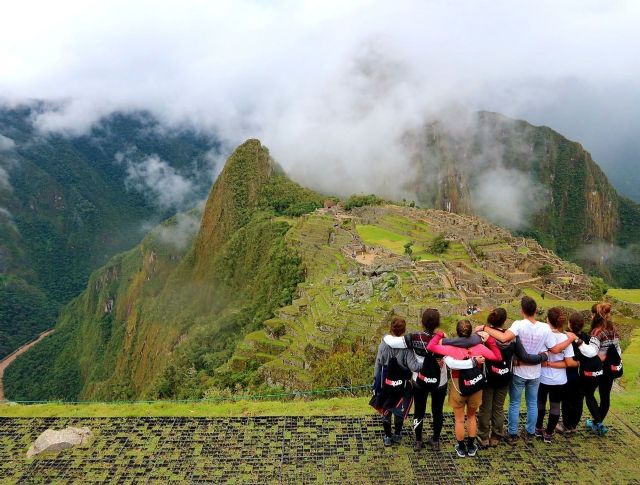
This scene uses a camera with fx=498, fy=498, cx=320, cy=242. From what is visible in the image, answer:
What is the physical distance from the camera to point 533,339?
6.70m

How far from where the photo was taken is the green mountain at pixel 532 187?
Result: 405 feet

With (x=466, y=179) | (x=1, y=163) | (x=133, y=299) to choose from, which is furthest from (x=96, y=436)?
(x=1, y=163)

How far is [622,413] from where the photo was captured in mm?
8164

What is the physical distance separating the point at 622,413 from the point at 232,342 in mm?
29065

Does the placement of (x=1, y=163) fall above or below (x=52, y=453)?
above

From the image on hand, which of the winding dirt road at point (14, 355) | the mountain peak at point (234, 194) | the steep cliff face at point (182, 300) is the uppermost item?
the mountain peak at point (234, 194)

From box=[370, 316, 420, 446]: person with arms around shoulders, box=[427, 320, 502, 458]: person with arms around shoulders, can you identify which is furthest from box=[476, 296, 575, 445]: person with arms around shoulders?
box=[370, 316, 420, 446]: person with arms around shoulders

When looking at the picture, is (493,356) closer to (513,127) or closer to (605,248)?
(605,248)

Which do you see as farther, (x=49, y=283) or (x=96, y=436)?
(x=49, y=283)

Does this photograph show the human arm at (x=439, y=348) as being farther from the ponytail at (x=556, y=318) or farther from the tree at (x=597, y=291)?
the tree at (x=597, y=291)

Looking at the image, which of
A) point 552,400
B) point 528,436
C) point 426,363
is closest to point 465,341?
point 426,363

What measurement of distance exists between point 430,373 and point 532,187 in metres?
157

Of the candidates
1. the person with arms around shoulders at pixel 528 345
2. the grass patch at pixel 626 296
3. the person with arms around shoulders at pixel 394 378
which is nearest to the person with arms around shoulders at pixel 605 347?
the person with arms around shoulders at pixel 528 345

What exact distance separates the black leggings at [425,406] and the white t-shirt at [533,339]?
1.15 metres
